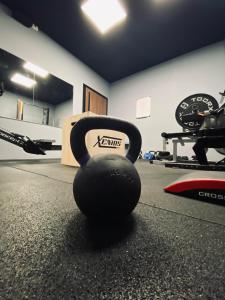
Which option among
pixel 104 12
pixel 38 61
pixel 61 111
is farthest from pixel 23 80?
pixel 104 12

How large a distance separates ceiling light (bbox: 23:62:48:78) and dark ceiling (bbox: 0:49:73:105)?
0.05 metres

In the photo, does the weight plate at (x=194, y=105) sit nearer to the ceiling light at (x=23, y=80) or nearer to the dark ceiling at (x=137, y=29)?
the dark ceiling at (x=137, y=29)

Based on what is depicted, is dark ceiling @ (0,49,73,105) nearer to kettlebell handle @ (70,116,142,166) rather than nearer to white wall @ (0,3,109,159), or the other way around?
white wall @ (0,3,109,159)

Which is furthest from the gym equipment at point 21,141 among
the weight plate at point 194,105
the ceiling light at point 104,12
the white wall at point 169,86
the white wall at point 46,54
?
the white wall at point 169,86

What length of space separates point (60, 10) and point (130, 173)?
3.10 metres

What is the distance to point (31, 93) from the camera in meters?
2.93

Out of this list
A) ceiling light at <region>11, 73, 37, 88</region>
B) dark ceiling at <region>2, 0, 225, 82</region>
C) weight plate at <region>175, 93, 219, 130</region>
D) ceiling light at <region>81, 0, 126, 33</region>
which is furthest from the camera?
weight plate at <region>175, 93, 219, 130</region>

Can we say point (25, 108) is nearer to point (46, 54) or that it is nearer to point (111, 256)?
point (46, 54)

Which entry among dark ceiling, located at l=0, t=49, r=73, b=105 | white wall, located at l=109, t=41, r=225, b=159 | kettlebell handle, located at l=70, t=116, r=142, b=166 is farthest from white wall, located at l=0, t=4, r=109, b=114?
kettlebell handle, located at l=70, t=116, r=142, b=166

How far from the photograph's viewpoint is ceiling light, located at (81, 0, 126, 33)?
2242 mm

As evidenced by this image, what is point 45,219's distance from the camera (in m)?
0.42

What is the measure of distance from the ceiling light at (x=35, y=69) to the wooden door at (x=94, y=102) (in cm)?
111

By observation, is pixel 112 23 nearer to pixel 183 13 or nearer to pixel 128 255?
pixel 183 13

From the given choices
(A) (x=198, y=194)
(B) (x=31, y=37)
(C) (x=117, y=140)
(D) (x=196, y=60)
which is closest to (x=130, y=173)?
(A) (x=198, y=194)
